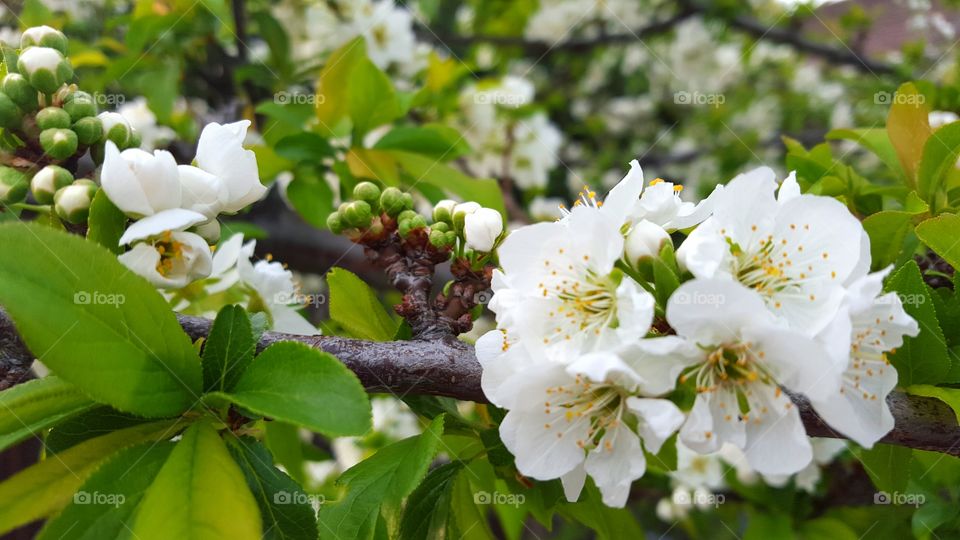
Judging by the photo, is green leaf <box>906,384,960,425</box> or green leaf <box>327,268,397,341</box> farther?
green leaf <box>327,268,397,341</box>

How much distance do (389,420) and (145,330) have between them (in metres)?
2.51

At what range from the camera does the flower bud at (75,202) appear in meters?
0.88

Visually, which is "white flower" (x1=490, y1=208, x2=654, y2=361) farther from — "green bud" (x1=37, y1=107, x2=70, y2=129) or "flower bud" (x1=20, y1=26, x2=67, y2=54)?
"flower bud" (x1=20, y1=26, x2=67, y2=54)

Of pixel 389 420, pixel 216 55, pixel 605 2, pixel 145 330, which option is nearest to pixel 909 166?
pixel 145 330

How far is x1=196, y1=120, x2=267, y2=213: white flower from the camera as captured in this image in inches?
35.1

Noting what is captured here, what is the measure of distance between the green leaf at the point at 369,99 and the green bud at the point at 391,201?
24.9 inches

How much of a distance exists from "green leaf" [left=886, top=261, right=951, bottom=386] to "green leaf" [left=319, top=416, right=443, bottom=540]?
53 cm

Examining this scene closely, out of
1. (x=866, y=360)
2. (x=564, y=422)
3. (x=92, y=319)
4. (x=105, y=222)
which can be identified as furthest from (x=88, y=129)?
(x=866, y=360)

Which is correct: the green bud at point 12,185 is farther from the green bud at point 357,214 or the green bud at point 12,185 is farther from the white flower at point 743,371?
the white flower at point 743,371

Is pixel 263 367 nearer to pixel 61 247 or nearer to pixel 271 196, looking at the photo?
pixel 61 247

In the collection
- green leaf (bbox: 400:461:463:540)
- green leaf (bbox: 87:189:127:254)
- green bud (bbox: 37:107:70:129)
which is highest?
green bud (bbox: 37:107:70:129)

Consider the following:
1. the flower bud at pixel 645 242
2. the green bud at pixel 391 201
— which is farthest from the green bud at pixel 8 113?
the flower bud at pixel 645 242

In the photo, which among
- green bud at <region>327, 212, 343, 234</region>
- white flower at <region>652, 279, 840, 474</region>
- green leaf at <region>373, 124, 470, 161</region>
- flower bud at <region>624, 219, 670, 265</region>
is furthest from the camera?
green leaf at <region>373, 124, 470, 161</region>

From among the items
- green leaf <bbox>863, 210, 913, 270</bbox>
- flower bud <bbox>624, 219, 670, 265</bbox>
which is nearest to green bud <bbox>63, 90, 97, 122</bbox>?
flower bud <bbox>624, 219, 670, 265</bbox>
